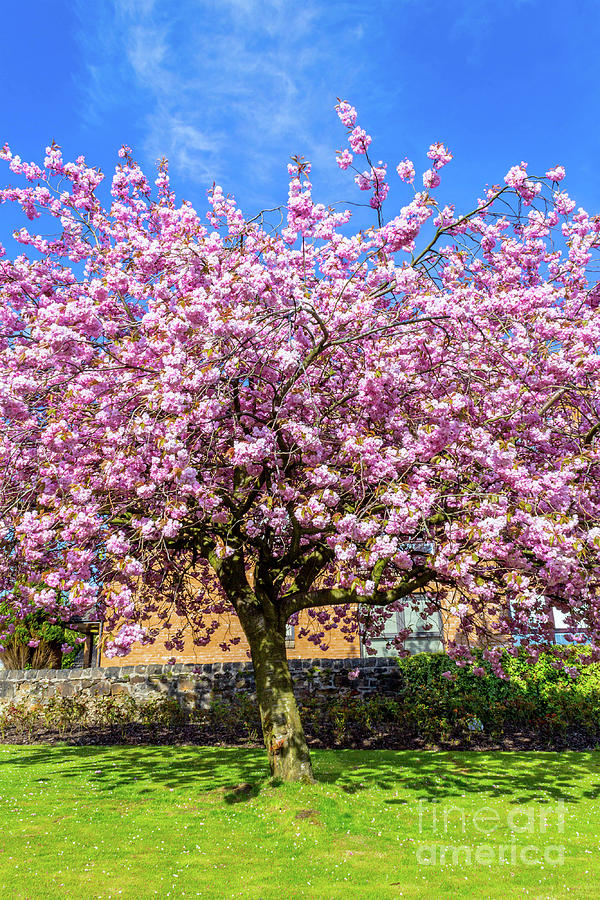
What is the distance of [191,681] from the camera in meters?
16.9

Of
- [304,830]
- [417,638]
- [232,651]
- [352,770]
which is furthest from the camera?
[232,651]

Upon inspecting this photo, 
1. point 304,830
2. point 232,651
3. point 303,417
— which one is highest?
point 303,417

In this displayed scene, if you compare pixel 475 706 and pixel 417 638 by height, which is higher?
pixel 417 638

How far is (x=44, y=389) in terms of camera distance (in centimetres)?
875

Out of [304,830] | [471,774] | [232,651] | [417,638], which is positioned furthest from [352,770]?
[232,651]

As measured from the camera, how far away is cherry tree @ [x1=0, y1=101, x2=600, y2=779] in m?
7.89

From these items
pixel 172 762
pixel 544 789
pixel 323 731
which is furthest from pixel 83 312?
pixel 323 731

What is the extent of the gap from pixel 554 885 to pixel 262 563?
5817 millimetres

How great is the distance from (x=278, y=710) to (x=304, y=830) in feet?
6.85

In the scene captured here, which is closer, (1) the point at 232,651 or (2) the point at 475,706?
(2) the point at 475,706

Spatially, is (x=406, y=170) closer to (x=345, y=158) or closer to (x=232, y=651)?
(x=345, y=158)

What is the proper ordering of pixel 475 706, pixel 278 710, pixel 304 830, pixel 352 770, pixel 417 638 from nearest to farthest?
pixel 304 830 < pixel 278 710 < pixel 352 770 < pixel 475 706 < pixel 417 638

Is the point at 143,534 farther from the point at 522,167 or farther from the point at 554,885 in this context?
the point at 522,167

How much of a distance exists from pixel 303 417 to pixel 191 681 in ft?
33.8
